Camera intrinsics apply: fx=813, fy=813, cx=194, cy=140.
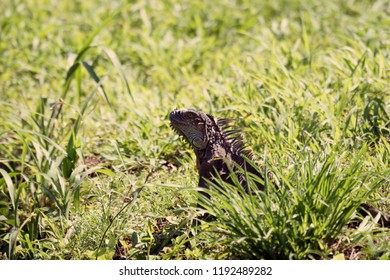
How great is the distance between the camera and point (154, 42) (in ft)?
26.8

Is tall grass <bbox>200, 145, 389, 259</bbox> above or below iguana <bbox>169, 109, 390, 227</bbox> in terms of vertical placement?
below

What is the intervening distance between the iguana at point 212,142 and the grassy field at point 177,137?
147 mm

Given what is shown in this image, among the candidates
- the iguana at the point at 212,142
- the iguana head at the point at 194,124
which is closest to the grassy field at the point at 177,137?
the iguana at the point at 212,142

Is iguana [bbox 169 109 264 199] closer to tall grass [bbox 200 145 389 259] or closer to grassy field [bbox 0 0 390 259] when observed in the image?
grassy field [bbox 0 0 390 259]

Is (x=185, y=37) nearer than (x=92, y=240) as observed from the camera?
No

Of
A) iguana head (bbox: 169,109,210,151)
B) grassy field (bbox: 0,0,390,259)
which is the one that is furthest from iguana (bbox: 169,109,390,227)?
grassy field (bbox: 0,0,390,259)

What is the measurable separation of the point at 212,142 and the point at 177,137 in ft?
3.39

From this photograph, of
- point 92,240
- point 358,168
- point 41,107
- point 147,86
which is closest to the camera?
point 358,168

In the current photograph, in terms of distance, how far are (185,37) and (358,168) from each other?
430 cm

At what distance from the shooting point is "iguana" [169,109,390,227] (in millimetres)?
4723

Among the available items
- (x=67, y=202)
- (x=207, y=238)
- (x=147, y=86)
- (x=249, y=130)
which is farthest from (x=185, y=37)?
(x=207, y=238)

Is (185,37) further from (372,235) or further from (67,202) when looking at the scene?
(372,235)

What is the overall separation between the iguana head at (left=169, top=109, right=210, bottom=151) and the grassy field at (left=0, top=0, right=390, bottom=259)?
1.07 ft

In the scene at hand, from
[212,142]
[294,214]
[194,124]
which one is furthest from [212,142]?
[294,214]
